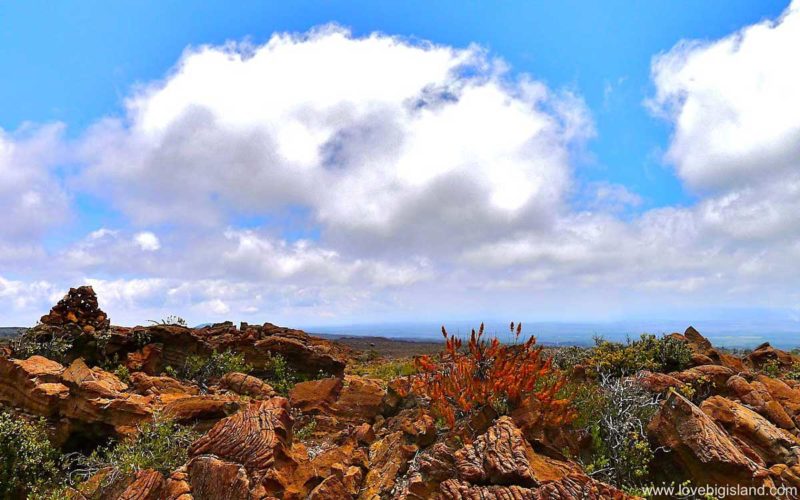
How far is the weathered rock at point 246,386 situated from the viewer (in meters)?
16.0

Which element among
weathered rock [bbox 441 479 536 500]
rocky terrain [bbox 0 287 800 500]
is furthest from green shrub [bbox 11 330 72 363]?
weathered rock [bbox 441 479 536 500]

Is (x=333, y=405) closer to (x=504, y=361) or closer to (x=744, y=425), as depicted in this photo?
(x=504, y=361)

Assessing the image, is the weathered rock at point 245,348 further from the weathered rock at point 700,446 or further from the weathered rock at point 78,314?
the weathered rock at point 700,446

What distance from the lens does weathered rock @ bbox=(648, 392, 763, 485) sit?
23.0ft

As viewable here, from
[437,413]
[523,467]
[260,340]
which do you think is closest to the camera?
[523,467]

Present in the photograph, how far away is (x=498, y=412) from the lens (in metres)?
8.68

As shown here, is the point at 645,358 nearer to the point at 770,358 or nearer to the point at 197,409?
the point at 770,358

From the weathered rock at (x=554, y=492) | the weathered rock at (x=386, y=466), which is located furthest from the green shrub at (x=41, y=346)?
the weathered rock at (x=554, y=492)

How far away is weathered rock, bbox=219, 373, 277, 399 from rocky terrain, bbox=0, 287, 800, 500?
5cm

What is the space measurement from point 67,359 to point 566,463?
58.4 feet

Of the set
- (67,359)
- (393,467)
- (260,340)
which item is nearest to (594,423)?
(393,467)

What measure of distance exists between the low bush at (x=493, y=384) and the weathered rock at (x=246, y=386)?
23.2ft

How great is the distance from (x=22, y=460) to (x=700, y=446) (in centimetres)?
1505

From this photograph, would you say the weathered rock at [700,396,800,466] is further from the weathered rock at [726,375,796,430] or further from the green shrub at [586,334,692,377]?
the green shrub at [586,334,692,377]
